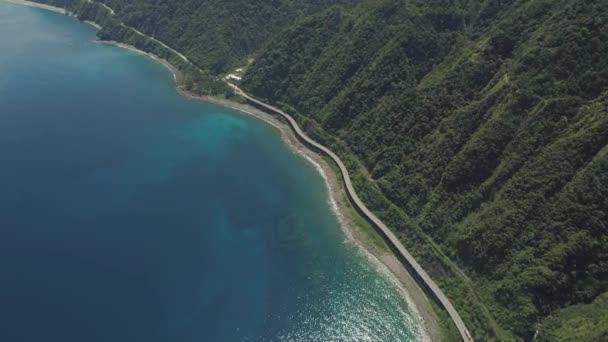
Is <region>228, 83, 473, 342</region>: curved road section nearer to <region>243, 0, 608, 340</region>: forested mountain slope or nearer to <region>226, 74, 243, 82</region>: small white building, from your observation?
<region>243, 0, 608, 340</region>: forested mountain slope

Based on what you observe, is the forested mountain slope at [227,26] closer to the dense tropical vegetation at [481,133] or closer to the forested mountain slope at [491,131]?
the dense tropical vegetation at [481,133]

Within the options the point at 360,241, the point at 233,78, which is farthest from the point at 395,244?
the point at 233,78

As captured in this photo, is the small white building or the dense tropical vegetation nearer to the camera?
the dense tropical vegetation

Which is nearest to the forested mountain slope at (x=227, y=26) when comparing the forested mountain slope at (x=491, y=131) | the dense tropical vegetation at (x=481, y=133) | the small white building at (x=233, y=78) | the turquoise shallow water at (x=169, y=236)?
the small white building at (x=233, y=78)

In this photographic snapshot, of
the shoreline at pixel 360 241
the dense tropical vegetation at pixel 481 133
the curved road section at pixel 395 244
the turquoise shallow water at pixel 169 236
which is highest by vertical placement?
the dense tropical vegetation at pixel 481 133

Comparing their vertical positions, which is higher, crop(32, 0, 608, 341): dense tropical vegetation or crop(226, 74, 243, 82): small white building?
crop(32, 0, 608, 341): dense tropical vegetation

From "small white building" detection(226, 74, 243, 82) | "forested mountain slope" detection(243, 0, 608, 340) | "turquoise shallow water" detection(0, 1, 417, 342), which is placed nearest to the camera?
"forested mountain slope" detection(243, 0, 608, 340)

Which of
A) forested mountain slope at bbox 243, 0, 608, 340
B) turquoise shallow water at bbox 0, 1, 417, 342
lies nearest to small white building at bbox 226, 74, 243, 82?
turquoise shallow water at bbox 0, 1, 417, 342
